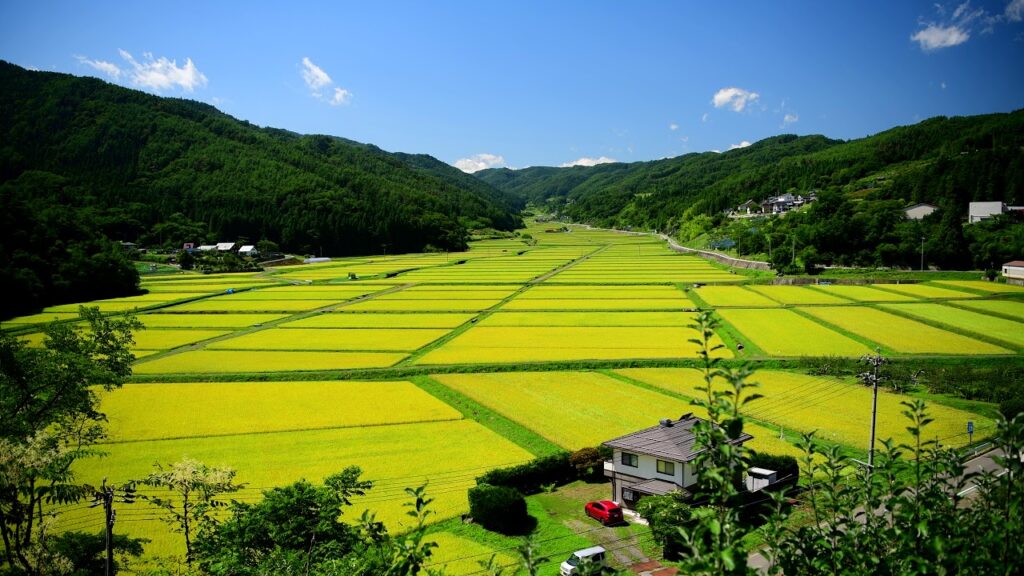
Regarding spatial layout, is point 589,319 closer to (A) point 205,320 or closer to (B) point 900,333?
(B) point 900,333

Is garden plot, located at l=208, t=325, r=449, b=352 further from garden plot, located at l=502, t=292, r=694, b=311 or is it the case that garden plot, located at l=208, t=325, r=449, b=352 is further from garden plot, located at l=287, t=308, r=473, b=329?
garden plot, located at l=502, t=292, r=694, b=311

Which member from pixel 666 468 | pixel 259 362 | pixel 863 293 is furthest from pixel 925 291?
pixel 259 362

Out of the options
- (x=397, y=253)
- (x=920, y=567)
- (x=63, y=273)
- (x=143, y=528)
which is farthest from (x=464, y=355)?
(x=397, y=253)

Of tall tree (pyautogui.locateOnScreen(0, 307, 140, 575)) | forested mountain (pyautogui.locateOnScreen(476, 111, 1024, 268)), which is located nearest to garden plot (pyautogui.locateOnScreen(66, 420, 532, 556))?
tall tree (pyautogui.locateOnScreen(0, 307, 140, 575))

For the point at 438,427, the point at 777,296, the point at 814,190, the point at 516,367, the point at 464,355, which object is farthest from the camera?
the point at 814,190

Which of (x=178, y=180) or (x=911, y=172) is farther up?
(x=178, y=180)

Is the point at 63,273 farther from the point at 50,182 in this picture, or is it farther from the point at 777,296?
the point at 777,296

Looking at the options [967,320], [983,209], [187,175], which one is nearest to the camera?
[967,320]
